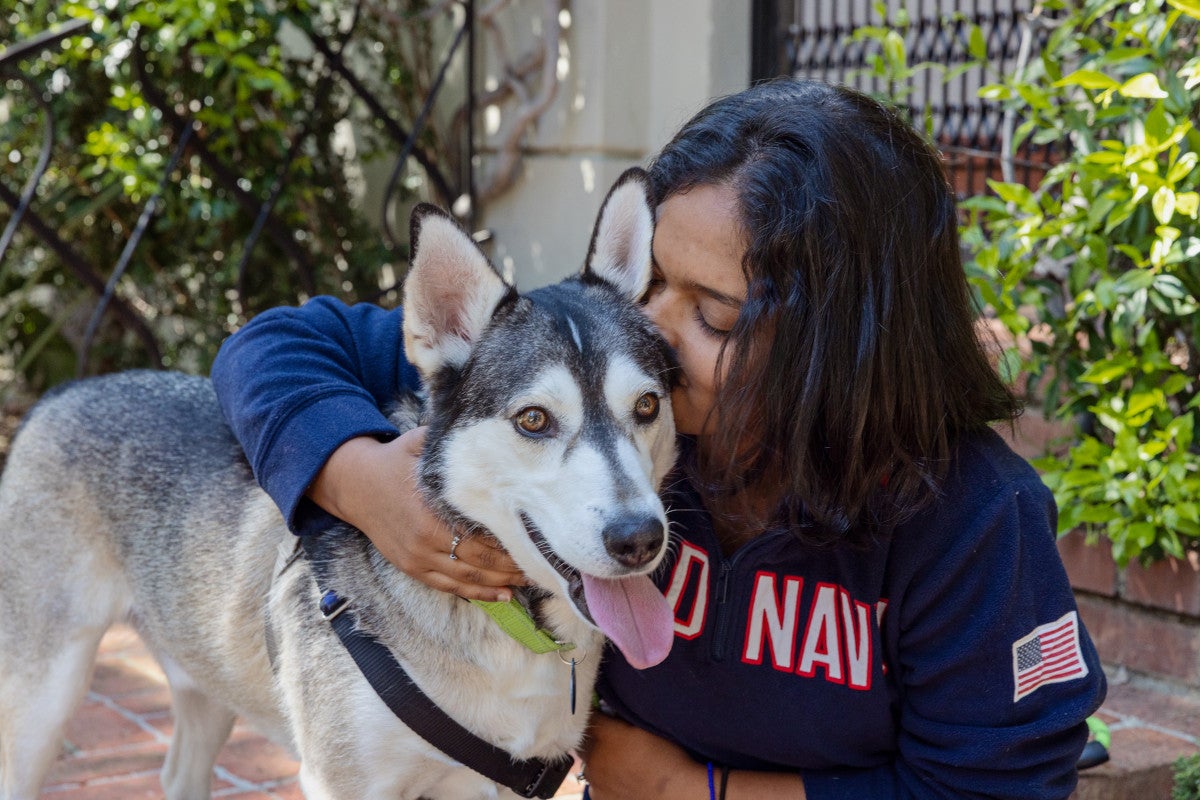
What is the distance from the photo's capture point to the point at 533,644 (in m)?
2.36

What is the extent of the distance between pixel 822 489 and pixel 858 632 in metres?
0.29

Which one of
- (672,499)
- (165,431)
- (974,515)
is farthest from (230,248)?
(974,515)

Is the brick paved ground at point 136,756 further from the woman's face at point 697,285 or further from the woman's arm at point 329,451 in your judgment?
the woman's face at point 697,285

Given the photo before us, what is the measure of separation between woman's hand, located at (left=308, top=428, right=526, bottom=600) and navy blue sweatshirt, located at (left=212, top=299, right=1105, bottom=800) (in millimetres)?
74

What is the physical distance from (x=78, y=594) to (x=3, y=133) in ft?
14.4

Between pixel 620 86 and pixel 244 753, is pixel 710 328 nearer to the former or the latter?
pixel 244 753

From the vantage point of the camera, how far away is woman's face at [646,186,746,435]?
2348mm

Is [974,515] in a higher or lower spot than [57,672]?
higher

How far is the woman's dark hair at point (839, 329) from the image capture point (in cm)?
231

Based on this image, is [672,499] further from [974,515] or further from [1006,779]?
[1006,779]

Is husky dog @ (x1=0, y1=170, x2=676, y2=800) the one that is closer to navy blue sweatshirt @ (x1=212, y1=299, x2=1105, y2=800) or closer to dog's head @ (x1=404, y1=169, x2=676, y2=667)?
dog's head @ (x1=404, y1=169, x2=676, y2=667)

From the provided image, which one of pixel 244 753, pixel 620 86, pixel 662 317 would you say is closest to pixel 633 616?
pixel 662 317

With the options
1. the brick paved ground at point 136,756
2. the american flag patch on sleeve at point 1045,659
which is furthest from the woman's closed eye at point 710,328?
the brick paved ground at point 136,756

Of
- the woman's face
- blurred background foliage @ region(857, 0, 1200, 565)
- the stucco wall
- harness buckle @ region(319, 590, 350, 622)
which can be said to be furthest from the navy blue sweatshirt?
the stucco wall
